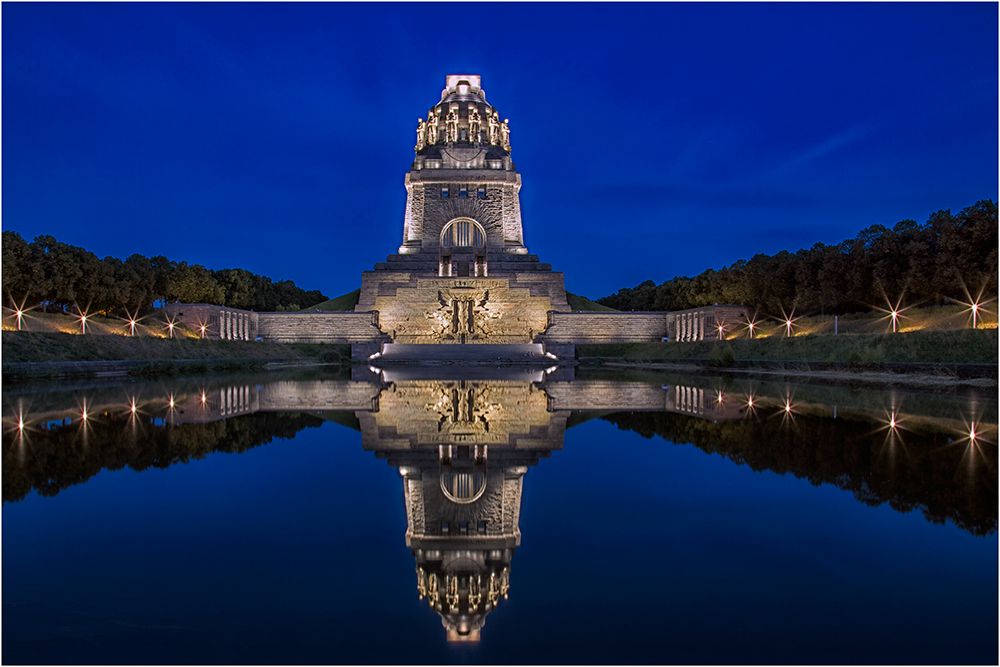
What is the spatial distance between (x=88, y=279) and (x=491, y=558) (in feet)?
120

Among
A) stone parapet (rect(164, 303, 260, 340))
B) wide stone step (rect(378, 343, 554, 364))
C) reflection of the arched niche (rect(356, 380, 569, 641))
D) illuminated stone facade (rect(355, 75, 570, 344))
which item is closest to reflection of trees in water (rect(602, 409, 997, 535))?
reflection of the arched niche (rect(356, 380, 569, 641))

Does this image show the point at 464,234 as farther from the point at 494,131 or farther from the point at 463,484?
the point at 463,484

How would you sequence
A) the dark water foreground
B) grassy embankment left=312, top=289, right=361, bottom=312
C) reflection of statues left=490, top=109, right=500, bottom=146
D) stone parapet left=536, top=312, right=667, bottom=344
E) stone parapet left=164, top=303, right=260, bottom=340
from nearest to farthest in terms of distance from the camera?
the dark water foreground < stone parapet left=164, top=303, right=260, bottom=340 < stone parapet left=536, top=312, right=667, bottom=344 < grassy embankment left=312, top=289, right=361, bottom=312 < reflection of statues left=490, top=109, right=500, bottom=146

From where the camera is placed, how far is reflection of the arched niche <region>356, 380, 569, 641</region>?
9.35 ft

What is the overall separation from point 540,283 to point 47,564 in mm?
43142

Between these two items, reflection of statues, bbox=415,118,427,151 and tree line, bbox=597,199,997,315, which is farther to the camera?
reflection of statues, bbox=415,118,427,151

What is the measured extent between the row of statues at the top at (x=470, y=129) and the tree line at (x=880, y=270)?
2252 cm

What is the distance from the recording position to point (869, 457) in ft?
18.5

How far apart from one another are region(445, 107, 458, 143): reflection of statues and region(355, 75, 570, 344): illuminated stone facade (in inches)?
3.3

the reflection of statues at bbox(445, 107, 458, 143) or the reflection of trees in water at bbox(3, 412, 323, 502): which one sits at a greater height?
the reflection of statues at bbox(445, 107, 458, 143)

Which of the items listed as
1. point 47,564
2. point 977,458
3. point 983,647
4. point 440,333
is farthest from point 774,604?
point 440,333

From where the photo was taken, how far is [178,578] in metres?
2.86

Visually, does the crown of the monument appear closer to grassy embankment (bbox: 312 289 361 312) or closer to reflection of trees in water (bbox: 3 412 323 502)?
grassy embankment (bbox: 312 289 361 312)

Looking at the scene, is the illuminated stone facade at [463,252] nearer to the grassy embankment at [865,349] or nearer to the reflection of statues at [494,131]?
the reflection of statues at [494,131]
